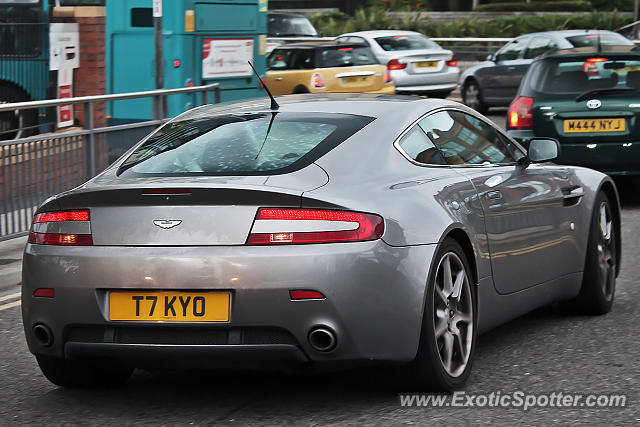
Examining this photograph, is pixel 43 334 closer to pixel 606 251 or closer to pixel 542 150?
pixel 542 150

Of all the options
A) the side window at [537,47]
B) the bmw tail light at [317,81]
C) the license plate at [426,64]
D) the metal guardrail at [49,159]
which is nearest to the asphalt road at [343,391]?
the metal guardrail at [49,159]

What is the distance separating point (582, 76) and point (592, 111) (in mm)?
601

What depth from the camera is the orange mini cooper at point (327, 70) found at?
22.9 m

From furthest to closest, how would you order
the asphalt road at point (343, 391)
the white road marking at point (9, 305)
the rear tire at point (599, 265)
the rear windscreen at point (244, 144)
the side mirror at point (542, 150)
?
the white road marking at point (9, 305), the rear tire at point (599, 265), the side mirror at point (542, 150), the rear windscreen at point (244, 144), the asphalt road at point (343, 391)

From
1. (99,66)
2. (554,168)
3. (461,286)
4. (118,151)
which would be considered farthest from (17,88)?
(461,286)

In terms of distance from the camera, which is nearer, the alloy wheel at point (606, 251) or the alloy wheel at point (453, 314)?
the alloy wheel at point (453, 314)

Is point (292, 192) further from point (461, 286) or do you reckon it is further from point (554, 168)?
point (554, 168)

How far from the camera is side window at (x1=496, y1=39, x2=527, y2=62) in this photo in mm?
25109

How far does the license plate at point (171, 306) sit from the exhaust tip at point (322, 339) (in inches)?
13.1

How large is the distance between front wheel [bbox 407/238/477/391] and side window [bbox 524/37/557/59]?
64.2ft

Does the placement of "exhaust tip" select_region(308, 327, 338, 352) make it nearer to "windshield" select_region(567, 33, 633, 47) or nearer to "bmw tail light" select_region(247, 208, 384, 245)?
"bmw tail light" select_region(247, 208, 384, 245)

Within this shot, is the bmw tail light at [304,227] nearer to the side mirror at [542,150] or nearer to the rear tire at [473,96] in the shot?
the side mirror at [542,150]

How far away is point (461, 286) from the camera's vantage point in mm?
5609

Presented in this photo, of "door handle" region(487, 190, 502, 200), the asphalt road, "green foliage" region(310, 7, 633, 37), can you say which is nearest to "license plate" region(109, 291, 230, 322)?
the asphalt road
